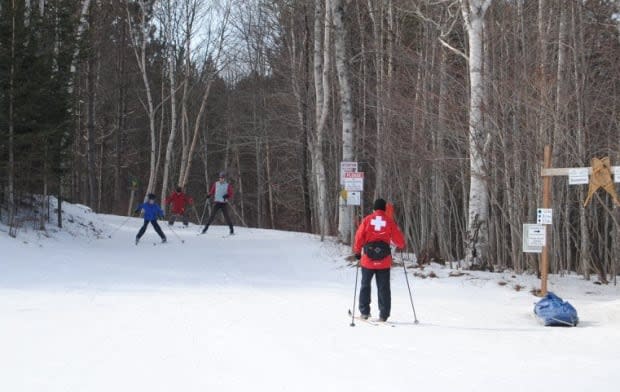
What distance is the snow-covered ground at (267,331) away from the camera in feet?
21.2

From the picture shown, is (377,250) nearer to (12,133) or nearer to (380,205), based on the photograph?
(380,205)

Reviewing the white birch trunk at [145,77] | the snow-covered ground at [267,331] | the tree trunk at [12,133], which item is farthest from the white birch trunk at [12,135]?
the white birch trunk at [145,77]

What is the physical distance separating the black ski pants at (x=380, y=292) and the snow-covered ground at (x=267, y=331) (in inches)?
13.1

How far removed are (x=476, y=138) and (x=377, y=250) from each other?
18.5 ft

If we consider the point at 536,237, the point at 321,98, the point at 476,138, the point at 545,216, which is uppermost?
the point at 321,98

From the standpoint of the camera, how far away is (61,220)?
65.3 feet

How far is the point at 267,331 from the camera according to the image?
887 centimetres

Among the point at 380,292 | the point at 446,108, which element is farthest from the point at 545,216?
the point at 446,108

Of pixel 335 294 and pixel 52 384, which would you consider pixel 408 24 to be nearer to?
pixel 335 294

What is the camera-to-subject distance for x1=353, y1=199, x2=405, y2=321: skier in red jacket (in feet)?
32.1

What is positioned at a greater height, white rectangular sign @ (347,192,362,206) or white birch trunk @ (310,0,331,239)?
white birch trunk @ (310,0,331,239)

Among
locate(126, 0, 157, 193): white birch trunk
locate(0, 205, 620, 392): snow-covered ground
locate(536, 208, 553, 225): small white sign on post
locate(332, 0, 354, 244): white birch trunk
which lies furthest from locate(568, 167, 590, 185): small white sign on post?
locate(126, 0, 157, 193): white birch trunk

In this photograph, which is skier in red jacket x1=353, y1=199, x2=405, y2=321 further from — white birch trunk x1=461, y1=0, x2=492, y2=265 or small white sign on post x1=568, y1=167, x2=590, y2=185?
white birch trunk x1=461, y1=0, x2=492, y2=265

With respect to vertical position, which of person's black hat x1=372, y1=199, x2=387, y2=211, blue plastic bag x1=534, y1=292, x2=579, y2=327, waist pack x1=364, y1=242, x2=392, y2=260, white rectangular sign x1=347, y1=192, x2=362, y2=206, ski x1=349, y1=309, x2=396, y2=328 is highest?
white rectangular sign x1=347, y1=192, x2=362, y2=206
